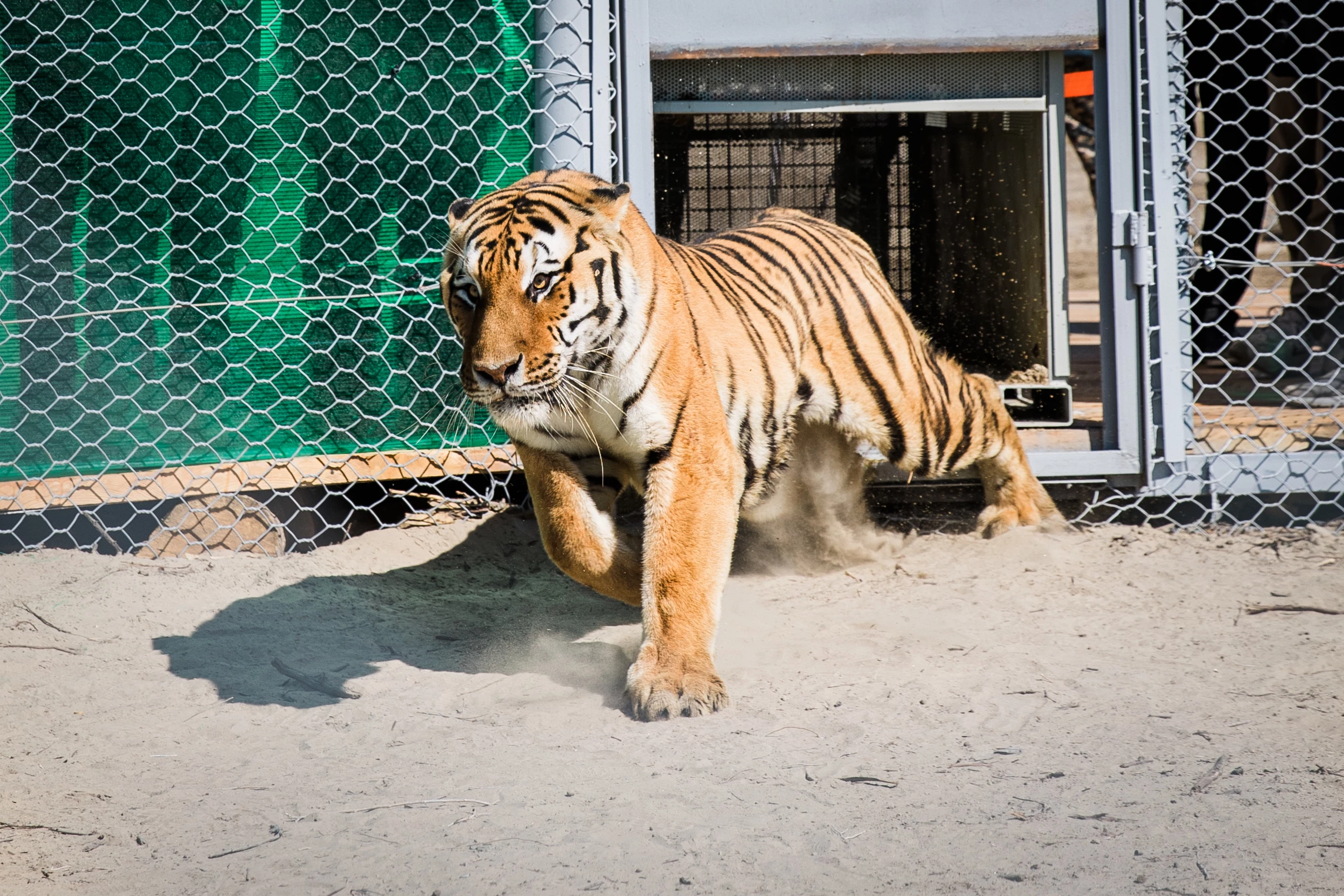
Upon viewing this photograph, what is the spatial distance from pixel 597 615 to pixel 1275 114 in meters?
4.64

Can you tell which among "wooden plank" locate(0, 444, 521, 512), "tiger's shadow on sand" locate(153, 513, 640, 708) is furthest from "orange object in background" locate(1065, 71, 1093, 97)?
"tiger's shadow on sand" locate(153, 513, 640, 708)

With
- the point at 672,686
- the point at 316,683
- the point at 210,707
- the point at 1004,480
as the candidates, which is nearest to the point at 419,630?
the point at 316,683

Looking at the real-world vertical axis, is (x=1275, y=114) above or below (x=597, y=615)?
above

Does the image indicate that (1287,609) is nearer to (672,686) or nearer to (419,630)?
(672,686)

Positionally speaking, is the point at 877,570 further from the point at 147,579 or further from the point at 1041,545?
the point at 147,579

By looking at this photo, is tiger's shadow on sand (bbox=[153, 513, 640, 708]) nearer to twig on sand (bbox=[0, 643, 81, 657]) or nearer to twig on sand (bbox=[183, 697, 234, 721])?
twig on sand (bbox=[183, 697, 234, 721])

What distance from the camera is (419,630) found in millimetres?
3115

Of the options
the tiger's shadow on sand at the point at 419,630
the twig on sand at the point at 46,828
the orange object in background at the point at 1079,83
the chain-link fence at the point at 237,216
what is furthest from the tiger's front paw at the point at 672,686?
the orange object in background at the point at 1079,83

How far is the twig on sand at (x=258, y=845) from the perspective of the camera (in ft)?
5.99

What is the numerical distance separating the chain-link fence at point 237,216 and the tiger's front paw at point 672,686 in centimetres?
149

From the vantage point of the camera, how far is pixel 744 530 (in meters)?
3.89

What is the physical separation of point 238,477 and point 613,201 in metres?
1.70

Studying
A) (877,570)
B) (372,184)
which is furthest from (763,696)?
(372,184)

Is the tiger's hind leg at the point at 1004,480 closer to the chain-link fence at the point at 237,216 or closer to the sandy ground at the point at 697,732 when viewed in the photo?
the sandy ground at the point at 697,732
